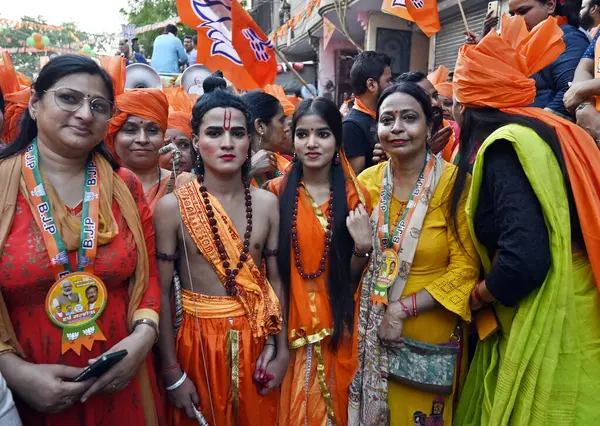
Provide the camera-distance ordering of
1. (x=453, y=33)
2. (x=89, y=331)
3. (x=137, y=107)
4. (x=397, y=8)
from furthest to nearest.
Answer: (x=453, y=33) < (x=397, y=8) < (x=137, y=107) < (x=89, y=331)

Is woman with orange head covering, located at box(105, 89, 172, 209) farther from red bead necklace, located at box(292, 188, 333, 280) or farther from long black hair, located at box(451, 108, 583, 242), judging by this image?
long black hair, located at box(451, 108, 583, 242)

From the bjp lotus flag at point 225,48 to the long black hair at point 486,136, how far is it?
2.53 metres

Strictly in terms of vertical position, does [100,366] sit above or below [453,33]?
below

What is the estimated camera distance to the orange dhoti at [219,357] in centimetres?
202

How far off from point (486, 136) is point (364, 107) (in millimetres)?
1720

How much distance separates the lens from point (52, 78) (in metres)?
1.68

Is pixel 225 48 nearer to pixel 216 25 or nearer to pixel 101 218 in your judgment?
pixel 216 25

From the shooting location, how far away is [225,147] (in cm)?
212

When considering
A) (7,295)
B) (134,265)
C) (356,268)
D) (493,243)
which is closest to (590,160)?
(493,243)

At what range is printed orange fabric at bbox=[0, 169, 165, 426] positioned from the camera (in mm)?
1548

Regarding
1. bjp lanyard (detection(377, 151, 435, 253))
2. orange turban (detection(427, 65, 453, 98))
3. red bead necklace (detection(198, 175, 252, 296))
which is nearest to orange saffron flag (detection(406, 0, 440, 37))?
orange turban (detection(427, 65, 453, 98))

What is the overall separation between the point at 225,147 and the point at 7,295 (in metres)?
1.06

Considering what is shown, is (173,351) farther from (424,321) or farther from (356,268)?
(424,321)

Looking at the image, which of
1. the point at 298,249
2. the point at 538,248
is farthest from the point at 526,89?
the point at 298,249
